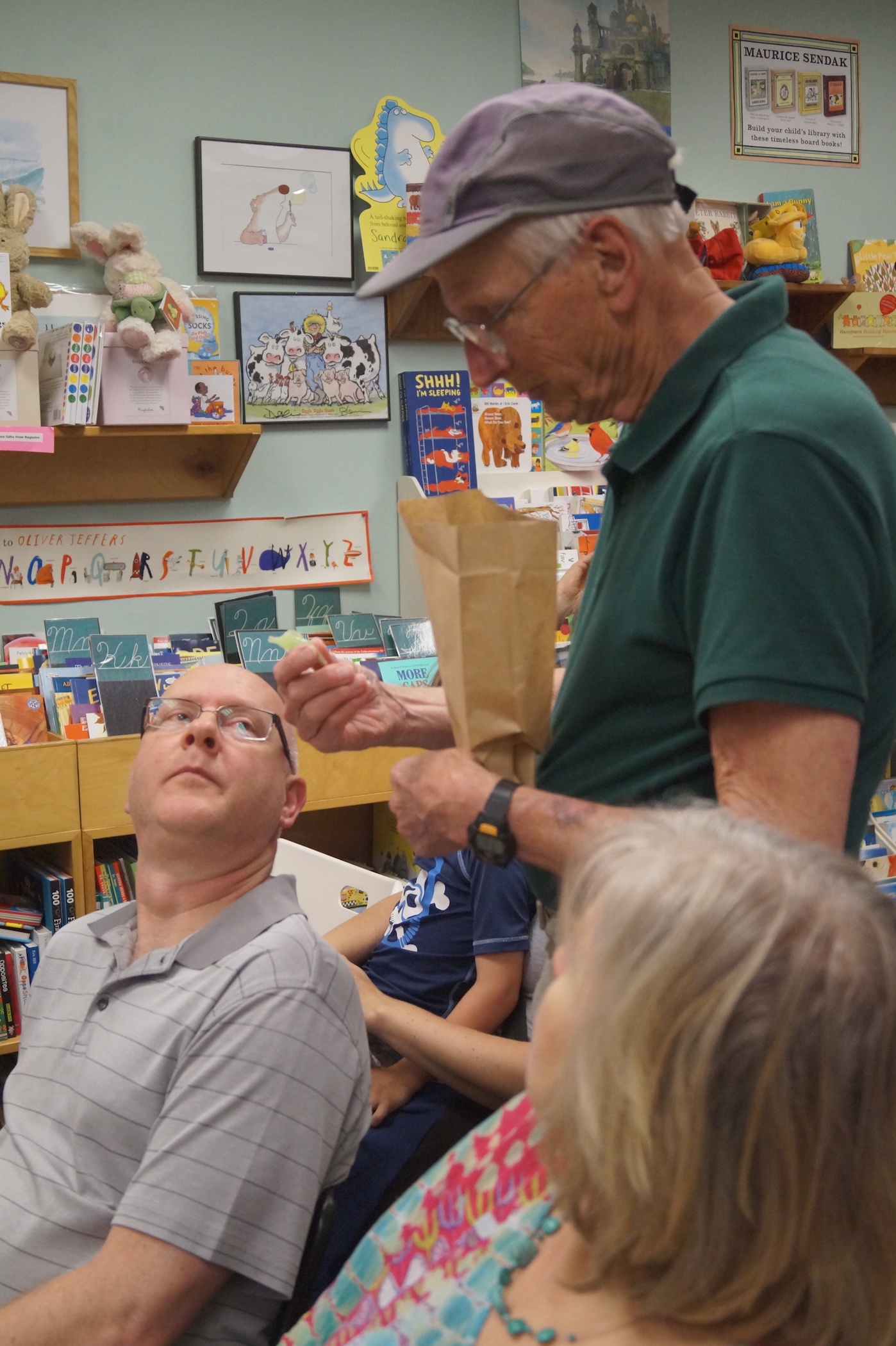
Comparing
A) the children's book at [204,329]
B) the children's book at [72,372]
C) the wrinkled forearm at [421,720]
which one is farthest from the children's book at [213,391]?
the wrinkled forearm at [421,720]

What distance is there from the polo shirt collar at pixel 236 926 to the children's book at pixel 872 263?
334 centimetres

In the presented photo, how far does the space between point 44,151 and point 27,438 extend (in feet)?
2.69

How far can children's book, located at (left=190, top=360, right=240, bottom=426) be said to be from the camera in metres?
3.18

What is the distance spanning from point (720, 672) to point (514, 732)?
264 mm

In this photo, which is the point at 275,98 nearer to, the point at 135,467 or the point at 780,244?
the point at 135,467

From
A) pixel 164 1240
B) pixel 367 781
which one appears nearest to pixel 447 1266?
pixel 164 1240

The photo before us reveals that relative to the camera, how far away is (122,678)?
279 centimetres

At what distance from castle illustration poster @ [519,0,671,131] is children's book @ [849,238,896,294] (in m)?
0.79

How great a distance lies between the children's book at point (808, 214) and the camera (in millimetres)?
3865

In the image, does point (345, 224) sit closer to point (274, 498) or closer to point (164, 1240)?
point (274, 498)

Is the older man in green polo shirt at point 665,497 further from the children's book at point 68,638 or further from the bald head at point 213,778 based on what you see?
the children's book at point 68,638

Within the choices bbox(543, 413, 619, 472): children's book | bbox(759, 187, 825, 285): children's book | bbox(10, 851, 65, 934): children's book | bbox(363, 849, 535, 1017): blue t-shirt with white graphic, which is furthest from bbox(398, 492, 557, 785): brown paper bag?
bbox(759, 187, 825, 285): children's book

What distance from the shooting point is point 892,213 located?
163 inches

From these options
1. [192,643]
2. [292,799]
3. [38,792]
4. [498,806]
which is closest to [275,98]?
[192,643]
